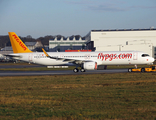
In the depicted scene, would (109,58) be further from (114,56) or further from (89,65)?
(89,65)

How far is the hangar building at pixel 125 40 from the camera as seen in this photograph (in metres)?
89.2

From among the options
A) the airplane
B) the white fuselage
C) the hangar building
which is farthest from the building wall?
the white fuselage

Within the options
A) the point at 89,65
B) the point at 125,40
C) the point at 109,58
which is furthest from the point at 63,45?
the point at 89,65

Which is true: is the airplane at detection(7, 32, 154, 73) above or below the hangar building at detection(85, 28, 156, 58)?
below

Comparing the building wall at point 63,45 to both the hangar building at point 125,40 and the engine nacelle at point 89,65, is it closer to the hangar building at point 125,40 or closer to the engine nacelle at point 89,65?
the hangar building at point 125,40

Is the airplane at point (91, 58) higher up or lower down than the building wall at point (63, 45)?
lower down

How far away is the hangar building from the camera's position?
89.2 metres

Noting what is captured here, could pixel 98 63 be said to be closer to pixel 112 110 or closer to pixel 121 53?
pixel 121 53

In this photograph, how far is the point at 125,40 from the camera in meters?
91.4

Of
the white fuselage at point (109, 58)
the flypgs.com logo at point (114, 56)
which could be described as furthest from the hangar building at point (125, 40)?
the flypgs.com logo at point (114, 56)

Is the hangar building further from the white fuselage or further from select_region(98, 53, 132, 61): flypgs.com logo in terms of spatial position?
select_region(98, 53, 132, 61): flypgs.com logo

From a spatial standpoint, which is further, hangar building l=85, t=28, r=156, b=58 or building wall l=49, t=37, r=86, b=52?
building wall l=49, t=37, r=86, b=52

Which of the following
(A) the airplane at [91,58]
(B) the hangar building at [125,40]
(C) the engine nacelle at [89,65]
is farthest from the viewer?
(B) the hangar building at [125,40]

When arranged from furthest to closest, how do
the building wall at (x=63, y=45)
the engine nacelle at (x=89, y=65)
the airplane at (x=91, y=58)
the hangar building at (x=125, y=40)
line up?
the building wall at (x=63, y=45)
the hangar building at (x=125, y=40)
the airplane at (x=91, y=58)
the engine nacelle at (x=89, y=65)
